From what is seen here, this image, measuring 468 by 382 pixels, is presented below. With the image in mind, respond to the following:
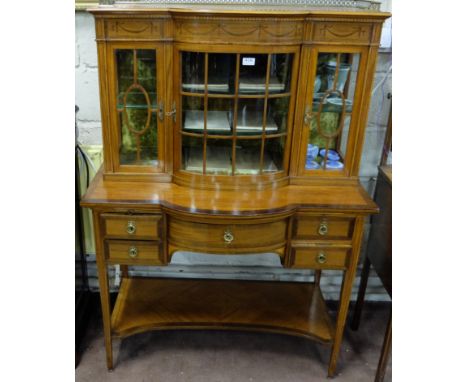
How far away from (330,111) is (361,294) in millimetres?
933

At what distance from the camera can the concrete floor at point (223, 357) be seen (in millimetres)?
1759

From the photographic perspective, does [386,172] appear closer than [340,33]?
No

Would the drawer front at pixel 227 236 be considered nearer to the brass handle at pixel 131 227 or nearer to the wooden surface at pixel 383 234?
the brass handle at pixel 131 227

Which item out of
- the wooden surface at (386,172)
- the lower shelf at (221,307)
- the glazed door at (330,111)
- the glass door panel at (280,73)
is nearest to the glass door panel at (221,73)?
the glass door panel at (280,73)

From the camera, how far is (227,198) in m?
1.48

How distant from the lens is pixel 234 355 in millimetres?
1865

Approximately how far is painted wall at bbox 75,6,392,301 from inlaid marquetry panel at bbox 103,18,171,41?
1.39 feet

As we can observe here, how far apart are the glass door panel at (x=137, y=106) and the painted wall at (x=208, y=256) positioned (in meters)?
0.38

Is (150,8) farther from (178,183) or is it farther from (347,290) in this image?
(347,290)

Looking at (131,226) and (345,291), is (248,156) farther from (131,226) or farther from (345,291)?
(345,291)

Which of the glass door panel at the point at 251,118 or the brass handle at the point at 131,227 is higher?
the glass door panel at the point at 251,118

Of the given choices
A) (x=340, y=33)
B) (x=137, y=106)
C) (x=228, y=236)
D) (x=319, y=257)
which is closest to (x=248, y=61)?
(x=340, y=33)

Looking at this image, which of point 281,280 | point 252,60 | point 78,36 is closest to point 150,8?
point 252,60

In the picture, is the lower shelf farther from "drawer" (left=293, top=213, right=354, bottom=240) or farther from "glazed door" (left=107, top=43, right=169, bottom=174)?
"glazed door" (left=107, top=43, right=169, bottom=174)
